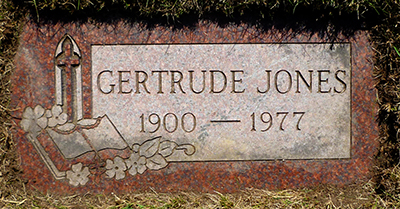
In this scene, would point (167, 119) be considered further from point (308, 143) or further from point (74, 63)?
point (308, 143)

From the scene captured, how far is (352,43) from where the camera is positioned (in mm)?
2172

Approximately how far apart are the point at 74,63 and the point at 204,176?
1036mm

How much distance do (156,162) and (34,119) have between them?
2.54ft

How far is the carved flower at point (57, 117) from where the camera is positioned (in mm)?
2150

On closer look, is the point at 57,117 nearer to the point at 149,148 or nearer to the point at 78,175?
the point at 78,175

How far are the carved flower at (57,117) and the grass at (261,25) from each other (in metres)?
0.26

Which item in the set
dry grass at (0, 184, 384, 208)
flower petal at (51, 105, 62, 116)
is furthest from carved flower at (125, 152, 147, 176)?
flower petal at (51, 105, 62, 116)

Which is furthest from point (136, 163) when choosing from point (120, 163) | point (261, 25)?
point (261, 25)

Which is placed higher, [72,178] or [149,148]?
[149,148]

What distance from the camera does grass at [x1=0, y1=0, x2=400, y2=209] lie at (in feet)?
6.91

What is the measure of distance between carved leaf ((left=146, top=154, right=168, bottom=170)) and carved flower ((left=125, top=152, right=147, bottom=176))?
0.10 ft

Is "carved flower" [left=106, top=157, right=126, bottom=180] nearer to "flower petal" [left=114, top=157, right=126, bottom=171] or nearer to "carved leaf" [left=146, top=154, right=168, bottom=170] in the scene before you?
"flower petal" [left=114, top=157, right=126, bottom=171]

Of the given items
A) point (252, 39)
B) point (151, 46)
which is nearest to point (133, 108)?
point (151, 46)

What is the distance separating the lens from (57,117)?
215 cm
